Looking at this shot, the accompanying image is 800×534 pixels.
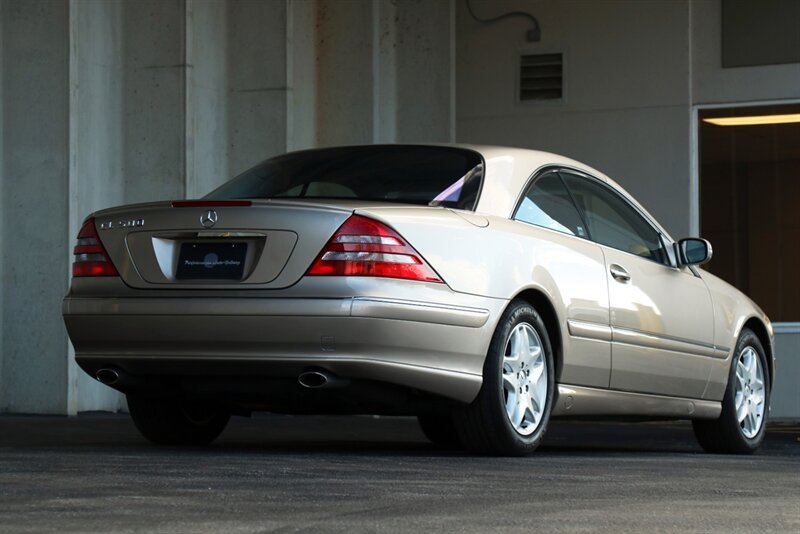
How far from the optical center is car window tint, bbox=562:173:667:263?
24.9 ft

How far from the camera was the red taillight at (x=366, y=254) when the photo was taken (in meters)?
6.05

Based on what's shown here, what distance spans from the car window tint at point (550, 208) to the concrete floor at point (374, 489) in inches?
41.4

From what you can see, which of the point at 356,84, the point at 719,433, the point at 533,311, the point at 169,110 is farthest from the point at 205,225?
the point at 356,84

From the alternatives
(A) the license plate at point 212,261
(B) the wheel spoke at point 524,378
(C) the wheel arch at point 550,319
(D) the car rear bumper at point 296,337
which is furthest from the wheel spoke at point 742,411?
(A) the license plate at point 212,261

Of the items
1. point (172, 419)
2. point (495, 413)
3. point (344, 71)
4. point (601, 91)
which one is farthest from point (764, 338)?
point (344, 71)

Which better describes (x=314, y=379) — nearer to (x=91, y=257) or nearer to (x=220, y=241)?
(x=220, y=241)

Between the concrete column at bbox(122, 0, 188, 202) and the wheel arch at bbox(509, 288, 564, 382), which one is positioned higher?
the concrete column at bbox(122, 0, 188, 202)

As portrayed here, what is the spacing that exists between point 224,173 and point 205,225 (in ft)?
23.9

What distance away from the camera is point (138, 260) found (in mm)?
6367

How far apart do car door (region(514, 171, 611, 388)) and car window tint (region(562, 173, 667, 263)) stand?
0.47ft

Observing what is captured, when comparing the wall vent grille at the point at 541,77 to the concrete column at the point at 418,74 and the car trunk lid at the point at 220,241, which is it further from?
the car trunk lid at the point at 220,241

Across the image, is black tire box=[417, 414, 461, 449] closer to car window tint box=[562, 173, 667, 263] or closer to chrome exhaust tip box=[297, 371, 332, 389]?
car window tint box=[562, 173, 667, 263]

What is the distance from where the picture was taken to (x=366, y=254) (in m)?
6.07

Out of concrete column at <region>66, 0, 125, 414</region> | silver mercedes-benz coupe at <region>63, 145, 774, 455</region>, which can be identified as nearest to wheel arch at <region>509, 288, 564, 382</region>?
silver mercedes-benz coupe at <region>63, 145, 774, 455</region>
